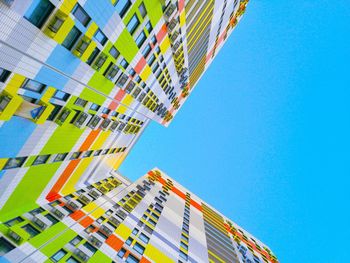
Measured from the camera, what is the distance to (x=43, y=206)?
91.8ft

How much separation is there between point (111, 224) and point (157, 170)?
34872 mm

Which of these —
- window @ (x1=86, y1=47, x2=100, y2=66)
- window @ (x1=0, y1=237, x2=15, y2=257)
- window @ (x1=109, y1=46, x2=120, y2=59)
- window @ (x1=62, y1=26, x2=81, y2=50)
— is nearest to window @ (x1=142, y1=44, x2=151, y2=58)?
window @ (x1=109, y1=46, x2=120, y2=59)

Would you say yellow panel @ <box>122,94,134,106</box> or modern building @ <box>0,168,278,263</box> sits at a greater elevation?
yellow panel @ <box>122,94,134,106</box>

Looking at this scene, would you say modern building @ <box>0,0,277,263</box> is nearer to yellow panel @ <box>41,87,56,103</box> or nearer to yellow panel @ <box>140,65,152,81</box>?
yellow panel @ <box>41,87,56,103</box>

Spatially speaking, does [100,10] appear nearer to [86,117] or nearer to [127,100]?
[86,117]

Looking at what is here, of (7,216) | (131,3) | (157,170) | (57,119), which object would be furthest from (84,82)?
(157,170)

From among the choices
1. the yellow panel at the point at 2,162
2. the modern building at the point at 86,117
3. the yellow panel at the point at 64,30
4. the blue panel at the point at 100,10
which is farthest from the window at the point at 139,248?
the yellow panel at the point at 64,30

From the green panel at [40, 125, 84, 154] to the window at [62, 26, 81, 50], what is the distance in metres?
7.60

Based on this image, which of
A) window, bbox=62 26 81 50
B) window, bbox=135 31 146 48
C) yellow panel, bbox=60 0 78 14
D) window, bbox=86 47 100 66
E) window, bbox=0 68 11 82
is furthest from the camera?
window, bbox=135 31 146 48

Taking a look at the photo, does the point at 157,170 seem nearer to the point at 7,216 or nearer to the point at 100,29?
the point at 7,216

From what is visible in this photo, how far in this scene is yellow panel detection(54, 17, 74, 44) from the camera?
16188 mm

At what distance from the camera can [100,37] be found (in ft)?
68.3

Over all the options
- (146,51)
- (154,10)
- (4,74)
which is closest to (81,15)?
(4,74)

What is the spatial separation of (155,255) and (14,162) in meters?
16.1
